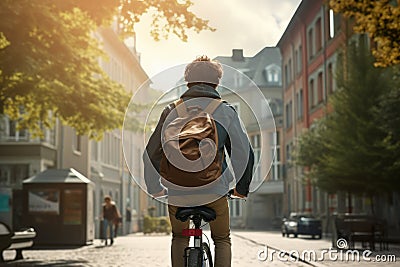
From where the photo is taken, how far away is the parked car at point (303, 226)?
3853cm

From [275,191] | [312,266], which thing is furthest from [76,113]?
[275,191]

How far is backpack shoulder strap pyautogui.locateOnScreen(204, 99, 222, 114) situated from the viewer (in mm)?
6227

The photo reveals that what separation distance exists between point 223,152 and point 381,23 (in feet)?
44.9

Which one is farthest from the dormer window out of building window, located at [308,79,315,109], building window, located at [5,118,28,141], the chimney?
the chimney

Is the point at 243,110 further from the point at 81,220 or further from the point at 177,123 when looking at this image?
the point at 81,220

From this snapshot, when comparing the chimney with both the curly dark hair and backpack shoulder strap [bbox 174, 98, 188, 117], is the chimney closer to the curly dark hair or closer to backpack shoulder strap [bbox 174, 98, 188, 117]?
the curly dark hair

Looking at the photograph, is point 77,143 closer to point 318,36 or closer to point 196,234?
point 318,36

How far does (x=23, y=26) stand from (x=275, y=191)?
2641 inches

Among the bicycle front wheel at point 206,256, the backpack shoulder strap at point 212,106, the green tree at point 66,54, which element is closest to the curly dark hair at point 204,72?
the backpack shoulder strap at point 212,106

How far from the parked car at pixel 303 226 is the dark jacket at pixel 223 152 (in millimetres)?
32692

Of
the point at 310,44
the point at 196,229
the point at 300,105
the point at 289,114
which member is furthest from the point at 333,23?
the point at 196,229

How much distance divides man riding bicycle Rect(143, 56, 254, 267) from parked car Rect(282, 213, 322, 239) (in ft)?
107

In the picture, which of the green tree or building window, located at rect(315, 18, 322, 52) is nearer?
the green tree

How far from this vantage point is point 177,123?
6094 mm
